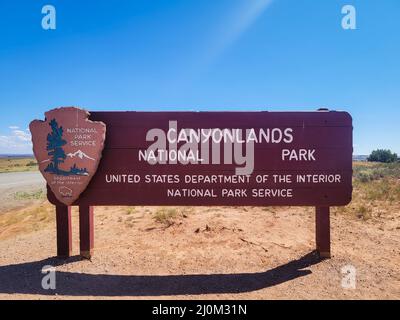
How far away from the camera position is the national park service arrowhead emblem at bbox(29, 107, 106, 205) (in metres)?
5.30

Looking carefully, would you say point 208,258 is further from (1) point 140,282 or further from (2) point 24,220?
(2) point 24,220

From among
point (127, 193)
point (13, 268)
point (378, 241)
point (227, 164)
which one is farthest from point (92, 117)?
point (378, 241)

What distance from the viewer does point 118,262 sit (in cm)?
553

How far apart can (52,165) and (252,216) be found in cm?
630

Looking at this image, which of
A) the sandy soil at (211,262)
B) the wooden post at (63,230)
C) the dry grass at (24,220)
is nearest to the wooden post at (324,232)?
the sandy soil at (211,262)

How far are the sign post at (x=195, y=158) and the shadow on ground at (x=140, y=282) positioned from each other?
1292mm

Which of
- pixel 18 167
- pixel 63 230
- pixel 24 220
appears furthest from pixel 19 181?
pixel 18 167

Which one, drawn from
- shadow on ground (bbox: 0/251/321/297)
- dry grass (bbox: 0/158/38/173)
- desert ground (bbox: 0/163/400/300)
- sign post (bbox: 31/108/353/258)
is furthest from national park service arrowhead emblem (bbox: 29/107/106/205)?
dry grass (bbox: 0/158/38/173)

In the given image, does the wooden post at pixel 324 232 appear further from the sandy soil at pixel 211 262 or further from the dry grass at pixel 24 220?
the dry grass at pixel 24 220

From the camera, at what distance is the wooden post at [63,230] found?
5566 mm

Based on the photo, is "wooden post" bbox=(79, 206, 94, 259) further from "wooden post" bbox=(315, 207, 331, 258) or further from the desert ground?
"wooden post" bbox=(315, 207, 331, 258)

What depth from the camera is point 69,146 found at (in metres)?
5.29

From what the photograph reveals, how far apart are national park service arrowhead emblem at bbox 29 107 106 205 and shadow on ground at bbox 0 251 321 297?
155 cm

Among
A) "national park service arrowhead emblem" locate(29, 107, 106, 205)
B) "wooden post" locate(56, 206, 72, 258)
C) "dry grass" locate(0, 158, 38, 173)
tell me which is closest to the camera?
"national park service arrowhead emblem" locate(29, 107, 106, 205)
